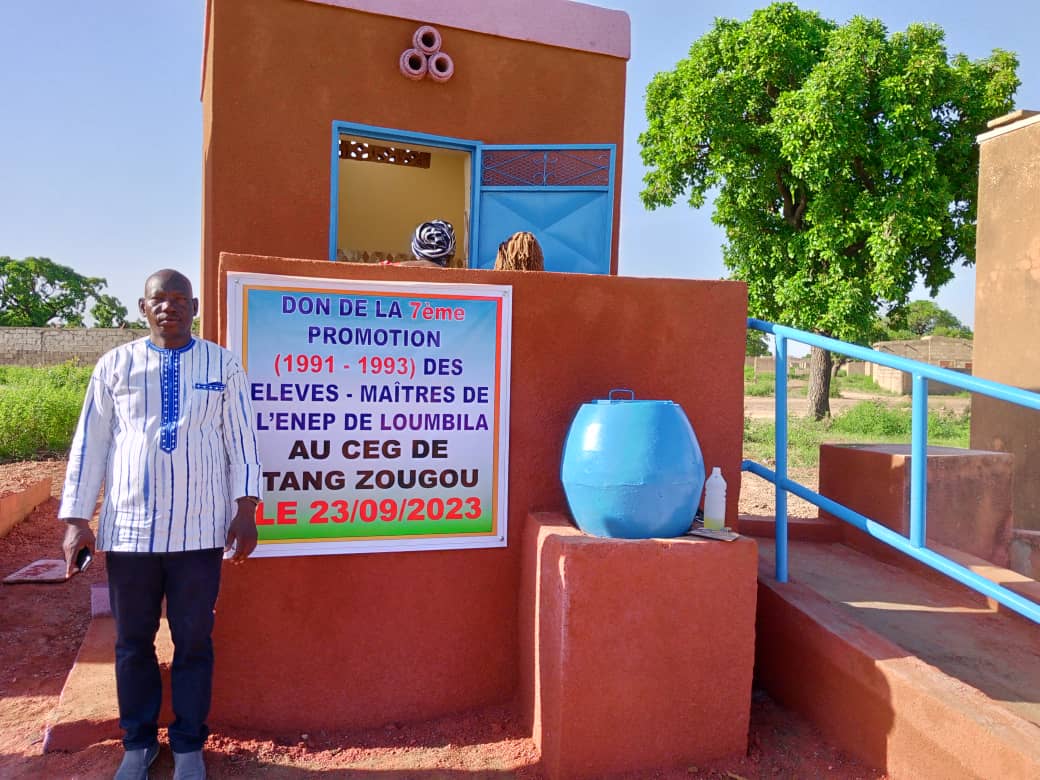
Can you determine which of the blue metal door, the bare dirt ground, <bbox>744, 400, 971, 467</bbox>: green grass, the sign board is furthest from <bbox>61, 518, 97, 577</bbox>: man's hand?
<bbox>744, 400, 971, 467</bbox>: green grass

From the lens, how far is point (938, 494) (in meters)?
3.88

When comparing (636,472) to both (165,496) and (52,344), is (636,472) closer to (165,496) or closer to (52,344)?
(165,496)

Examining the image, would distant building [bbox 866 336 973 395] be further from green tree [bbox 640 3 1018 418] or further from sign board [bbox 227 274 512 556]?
sign board [bbox 227 274 512 556]

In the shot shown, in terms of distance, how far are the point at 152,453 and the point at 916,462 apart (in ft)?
8.10

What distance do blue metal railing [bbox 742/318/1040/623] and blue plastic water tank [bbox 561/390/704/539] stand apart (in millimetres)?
604

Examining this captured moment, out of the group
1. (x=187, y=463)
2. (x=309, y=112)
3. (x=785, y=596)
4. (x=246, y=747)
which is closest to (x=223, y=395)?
(x=187, y=463)

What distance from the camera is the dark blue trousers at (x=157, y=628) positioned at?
2.18 metres

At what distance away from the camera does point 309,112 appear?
473cm

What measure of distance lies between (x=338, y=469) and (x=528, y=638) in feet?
3.17

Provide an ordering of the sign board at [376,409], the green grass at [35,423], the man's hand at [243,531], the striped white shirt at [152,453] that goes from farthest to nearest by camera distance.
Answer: the green grass at [35,423] < the sign board at [376,409] < the man's hand at [243,531] < the striped white shirt at [152,453]

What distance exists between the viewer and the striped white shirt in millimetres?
2135

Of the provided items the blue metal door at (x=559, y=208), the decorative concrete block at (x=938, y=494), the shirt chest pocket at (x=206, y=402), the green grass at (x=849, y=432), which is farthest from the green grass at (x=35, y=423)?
the green grass at (x=849, y=432)

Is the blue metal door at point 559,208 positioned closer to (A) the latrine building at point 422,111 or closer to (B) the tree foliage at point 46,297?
(A) the latrine building at point 422,111

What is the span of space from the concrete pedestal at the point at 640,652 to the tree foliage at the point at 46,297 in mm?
43447
